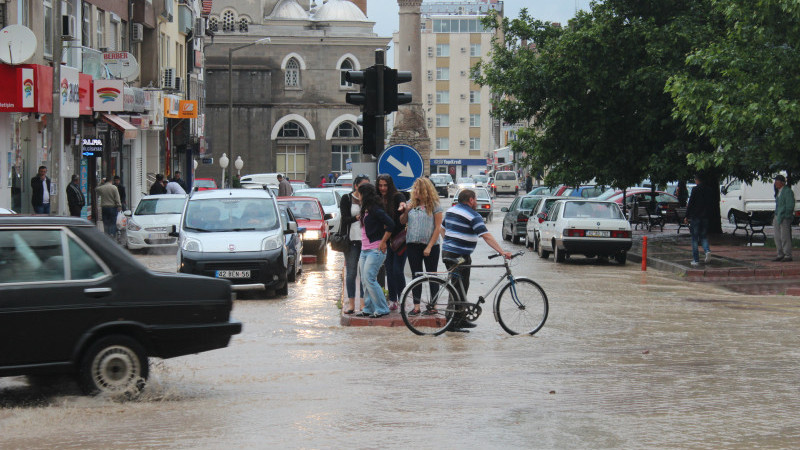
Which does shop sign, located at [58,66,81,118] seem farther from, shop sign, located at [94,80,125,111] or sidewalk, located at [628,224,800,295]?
sidewalk, located at [628,224,800,295]

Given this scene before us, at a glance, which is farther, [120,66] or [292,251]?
[120,66]

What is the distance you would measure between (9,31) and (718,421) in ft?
68.5

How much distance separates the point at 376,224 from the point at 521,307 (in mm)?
2048

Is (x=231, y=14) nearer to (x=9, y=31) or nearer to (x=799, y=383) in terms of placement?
(x=9, y=31)

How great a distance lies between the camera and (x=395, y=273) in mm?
13961

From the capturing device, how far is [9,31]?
81.0 feet

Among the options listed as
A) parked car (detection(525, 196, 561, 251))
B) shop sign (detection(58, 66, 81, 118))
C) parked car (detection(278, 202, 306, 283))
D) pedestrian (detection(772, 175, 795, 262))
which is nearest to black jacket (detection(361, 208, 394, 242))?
parked car (detection(278, 202, 306, 283))

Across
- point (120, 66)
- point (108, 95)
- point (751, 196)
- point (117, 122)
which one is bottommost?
point (751, 196)

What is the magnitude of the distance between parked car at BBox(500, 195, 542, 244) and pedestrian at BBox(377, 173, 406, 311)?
17.2m

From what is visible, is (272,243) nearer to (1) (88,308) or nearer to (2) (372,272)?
(2) (372,272)

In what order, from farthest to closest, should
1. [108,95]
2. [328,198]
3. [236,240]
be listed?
[108,95]
[328,198]
[236,240]

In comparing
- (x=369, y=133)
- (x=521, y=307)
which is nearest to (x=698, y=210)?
(x=369, y=133)

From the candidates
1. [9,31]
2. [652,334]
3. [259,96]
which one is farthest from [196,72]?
[652,334]

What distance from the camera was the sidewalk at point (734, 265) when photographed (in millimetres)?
19656
